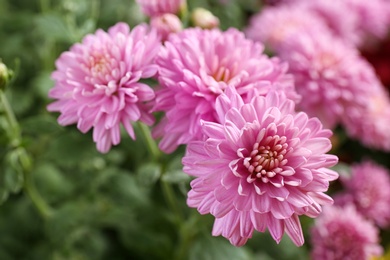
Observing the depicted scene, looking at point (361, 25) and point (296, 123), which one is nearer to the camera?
point (296, 123)

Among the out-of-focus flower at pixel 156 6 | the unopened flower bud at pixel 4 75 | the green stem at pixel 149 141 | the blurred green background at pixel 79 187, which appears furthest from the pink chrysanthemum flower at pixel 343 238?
the unopened flower bud at pixel 4 75

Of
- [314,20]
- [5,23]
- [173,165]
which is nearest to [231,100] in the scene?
[173,165]

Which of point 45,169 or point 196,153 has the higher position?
point 196,153

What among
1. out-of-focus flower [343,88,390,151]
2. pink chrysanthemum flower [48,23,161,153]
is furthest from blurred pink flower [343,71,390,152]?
pink chrysanthemum flower [48,23,161,153]

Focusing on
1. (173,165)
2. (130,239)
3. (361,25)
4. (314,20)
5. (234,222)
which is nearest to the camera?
(234,222)

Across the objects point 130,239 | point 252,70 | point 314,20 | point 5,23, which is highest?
point 252,70

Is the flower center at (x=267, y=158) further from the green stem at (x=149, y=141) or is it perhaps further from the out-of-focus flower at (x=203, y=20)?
the out-of-focus flower at (x=203, y=20)

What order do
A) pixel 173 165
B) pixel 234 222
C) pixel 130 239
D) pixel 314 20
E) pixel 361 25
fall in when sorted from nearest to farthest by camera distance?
pixel 234 222, pixel 173 165, pixel 130 239, pixel 314 20, pixel 361 25

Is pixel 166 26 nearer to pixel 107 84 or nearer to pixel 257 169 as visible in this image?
pixel 107 84

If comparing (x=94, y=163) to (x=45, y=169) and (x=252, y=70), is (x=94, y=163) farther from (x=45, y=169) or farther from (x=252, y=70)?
(x=252, y=70)
